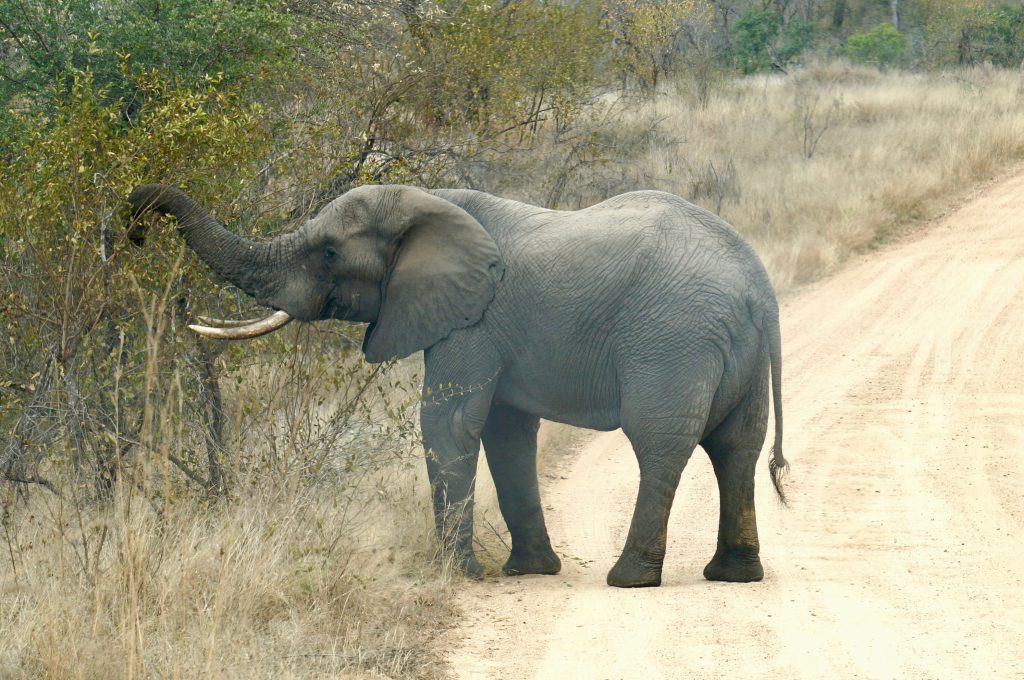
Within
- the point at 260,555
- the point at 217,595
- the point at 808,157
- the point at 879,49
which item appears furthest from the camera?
the point at 879,49

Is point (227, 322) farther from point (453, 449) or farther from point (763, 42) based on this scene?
point (763, 42)

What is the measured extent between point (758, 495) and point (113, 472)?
4.66 metres

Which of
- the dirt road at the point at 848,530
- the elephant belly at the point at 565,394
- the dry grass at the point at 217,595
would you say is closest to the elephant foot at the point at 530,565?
the dirt road at the point at 848,530

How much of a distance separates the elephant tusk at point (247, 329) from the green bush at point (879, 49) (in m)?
28.6

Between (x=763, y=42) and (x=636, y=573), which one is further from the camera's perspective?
(x=763, y=42)

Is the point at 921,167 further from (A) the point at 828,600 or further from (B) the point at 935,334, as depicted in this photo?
(A) the point at 828,600

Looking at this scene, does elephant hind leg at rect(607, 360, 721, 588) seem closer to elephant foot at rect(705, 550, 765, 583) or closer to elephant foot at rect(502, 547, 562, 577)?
elephant foot at rect(705, 550, 765, 583)

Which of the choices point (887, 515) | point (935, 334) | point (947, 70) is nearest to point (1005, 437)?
point (887, 515)

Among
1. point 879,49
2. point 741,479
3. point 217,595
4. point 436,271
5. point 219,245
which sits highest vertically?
point 219,245

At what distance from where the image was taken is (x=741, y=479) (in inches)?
315

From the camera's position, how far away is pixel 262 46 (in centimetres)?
1112

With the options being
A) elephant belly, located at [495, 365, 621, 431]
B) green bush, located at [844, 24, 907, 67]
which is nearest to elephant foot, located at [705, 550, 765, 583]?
elephant belly, located at [495, 365, 621, 431]

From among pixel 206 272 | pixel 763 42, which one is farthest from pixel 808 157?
pixel 206 272

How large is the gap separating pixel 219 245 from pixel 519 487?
226cm
